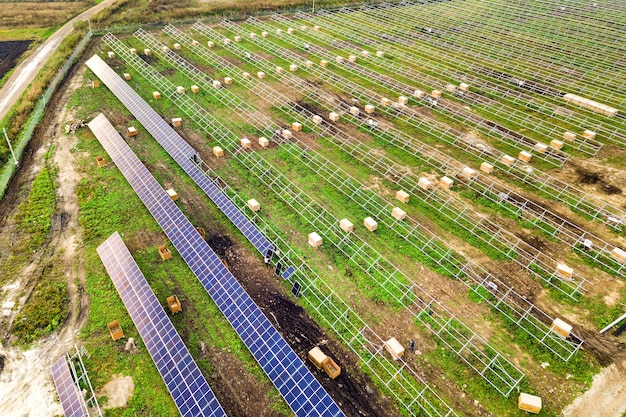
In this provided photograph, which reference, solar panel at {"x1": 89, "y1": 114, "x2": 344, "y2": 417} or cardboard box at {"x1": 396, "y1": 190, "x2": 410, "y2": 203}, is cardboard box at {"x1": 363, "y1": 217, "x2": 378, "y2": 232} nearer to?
cardboard box at {"x1": 396, "y1": 190, "x2": 410, "y2": 203}

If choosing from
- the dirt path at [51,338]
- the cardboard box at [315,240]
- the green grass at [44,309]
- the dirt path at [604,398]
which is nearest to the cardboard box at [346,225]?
the cardboard box at [315,240]

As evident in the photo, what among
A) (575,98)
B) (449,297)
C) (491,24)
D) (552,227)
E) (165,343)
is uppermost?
(491,24)

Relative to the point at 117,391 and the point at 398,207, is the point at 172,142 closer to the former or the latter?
the point at 398,207

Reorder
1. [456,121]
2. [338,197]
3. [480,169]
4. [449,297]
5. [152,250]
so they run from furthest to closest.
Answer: [456,121], [480,169], [338,197], [152,250], [449,297]

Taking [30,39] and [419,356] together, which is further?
[30,39]

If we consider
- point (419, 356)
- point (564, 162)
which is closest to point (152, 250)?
point (419, 356)

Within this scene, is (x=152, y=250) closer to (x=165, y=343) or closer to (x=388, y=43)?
(x=165, y=343)

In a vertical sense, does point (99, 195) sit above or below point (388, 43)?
below
